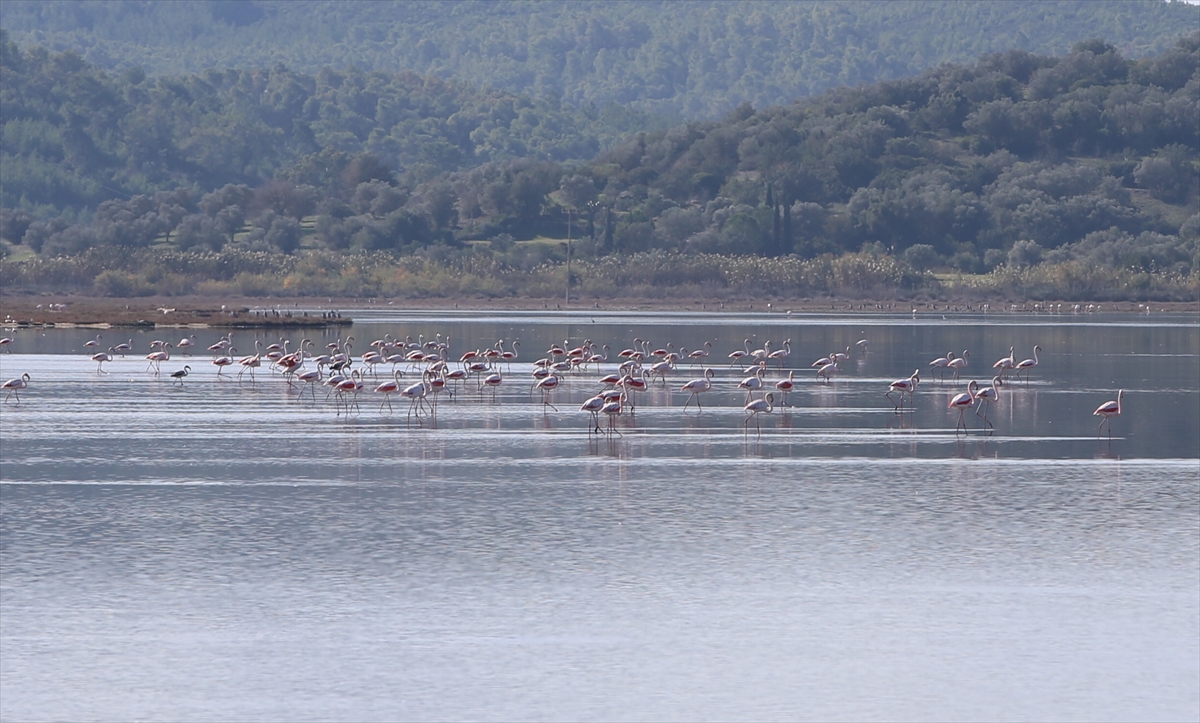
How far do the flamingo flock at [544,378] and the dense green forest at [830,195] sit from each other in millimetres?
73271

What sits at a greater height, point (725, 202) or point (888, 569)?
point (725, 202)

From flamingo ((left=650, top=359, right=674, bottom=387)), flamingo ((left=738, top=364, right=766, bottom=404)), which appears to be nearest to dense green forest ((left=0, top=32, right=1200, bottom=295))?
flamingo ((left=650, top=359, right=674, bottom=387))

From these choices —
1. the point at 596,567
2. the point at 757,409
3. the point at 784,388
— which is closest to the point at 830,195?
the point at 784,388

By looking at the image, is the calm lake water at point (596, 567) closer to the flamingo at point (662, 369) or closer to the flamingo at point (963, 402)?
the flamingo at point (963, 402)

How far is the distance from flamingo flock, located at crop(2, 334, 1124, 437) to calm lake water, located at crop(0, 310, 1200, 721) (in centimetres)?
66

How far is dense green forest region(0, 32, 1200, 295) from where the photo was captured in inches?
5103

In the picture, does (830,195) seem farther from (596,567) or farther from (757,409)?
(596,567)

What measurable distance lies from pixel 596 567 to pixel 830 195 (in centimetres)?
13132

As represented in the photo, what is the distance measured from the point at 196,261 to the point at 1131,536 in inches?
4264

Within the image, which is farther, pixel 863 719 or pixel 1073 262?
pixel 1073 262

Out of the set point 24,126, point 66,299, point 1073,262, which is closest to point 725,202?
point 1073,262

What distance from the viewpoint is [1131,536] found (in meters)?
18.0

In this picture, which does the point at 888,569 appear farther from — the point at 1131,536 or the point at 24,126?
the point at 24,126

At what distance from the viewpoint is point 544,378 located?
1310 inches
